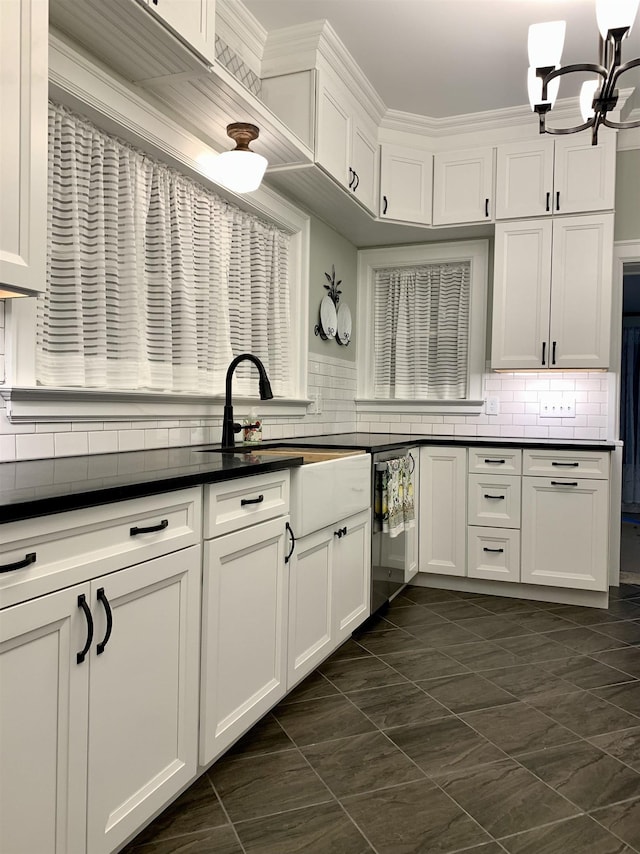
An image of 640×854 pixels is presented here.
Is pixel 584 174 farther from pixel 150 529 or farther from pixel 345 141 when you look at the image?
pixel 150 529

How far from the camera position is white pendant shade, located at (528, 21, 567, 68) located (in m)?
2.28

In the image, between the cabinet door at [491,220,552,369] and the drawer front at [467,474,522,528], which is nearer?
the drawer front at [467,474,522,528]

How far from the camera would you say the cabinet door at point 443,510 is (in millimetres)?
3855

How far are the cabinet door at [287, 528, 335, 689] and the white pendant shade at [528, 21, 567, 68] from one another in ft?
6.32

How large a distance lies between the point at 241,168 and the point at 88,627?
1.90m

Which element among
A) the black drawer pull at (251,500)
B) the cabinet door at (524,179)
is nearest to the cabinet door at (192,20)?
the black drawer pull at (251,500)

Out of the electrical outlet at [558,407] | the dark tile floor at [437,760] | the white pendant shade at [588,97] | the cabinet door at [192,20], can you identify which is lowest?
the dark tile floor at [437,760]

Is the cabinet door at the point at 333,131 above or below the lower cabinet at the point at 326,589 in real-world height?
above

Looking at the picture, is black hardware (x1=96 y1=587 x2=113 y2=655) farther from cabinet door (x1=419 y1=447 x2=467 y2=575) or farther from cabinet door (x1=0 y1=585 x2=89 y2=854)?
cabinet door (x1=419 y1=447 x2=467 y2=575)

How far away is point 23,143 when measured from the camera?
4.88 feet

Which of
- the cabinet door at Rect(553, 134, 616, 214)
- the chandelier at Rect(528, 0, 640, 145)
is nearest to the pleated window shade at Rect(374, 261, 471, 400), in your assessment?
the cabinet door at Rect(553, 134, 616, 214)

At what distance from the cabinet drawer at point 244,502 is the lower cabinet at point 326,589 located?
0.24 m

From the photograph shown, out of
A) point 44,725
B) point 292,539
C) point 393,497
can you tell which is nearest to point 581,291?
point 393,497

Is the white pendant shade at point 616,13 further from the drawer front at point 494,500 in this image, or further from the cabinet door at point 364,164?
the drawer front at point 494,500
